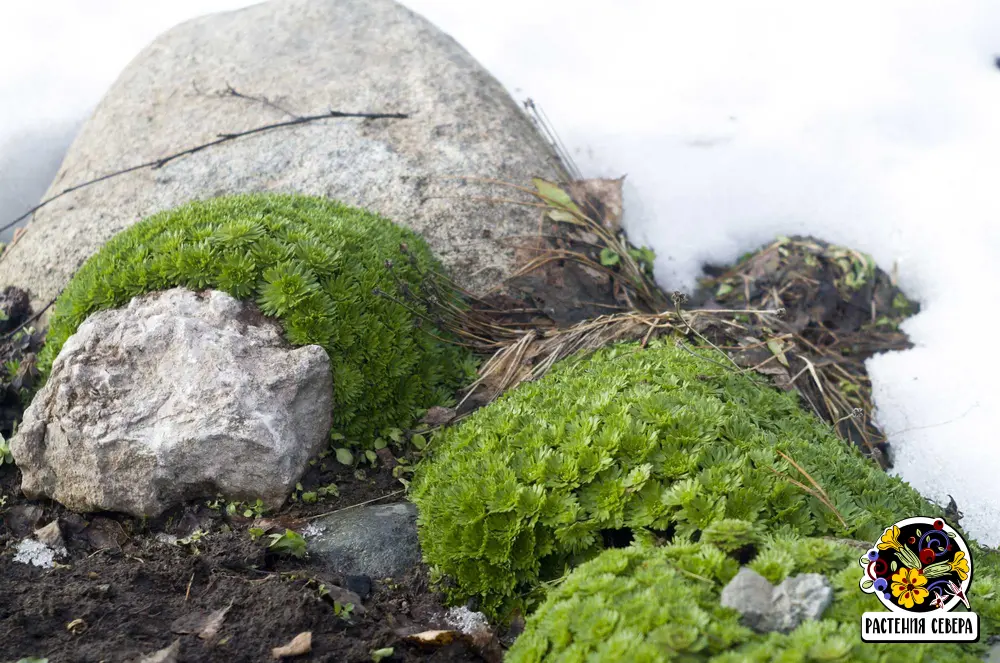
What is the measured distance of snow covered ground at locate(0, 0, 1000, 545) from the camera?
524 centimetres

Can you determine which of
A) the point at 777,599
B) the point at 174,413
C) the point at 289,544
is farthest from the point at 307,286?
the point at 777,599

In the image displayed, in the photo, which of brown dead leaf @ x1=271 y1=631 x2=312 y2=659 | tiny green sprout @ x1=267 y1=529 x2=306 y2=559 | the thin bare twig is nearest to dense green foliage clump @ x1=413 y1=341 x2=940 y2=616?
tiny green sprout @ x1=267 y1=529 x2=306 y2=559

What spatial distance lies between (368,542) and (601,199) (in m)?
3.59

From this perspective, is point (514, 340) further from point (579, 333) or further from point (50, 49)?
point (50, 49)

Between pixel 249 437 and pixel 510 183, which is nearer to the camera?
pixel 249 437

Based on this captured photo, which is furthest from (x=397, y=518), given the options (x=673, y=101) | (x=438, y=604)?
(x=673, y=101)

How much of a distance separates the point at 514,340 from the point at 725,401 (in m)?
1.63

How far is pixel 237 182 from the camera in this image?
5.77m

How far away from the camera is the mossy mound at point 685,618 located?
6.73ft

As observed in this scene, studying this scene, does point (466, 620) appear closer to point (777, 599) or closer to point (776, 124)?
point (777, 599)

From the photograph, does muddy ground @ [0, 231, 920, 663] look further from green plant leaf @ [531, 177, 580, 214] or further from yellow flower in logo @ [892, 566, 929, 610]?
green plant leaf @ [531, 177, 580, 214]

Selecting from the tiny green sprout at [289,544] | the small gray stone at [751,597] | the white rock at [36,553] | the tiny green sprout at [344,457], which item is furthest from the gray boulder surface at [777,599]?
the white rock at [36,553]

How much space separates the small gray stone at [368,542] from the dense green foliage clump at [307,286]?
1.87ft

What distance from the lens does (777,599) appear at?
2.23 m
